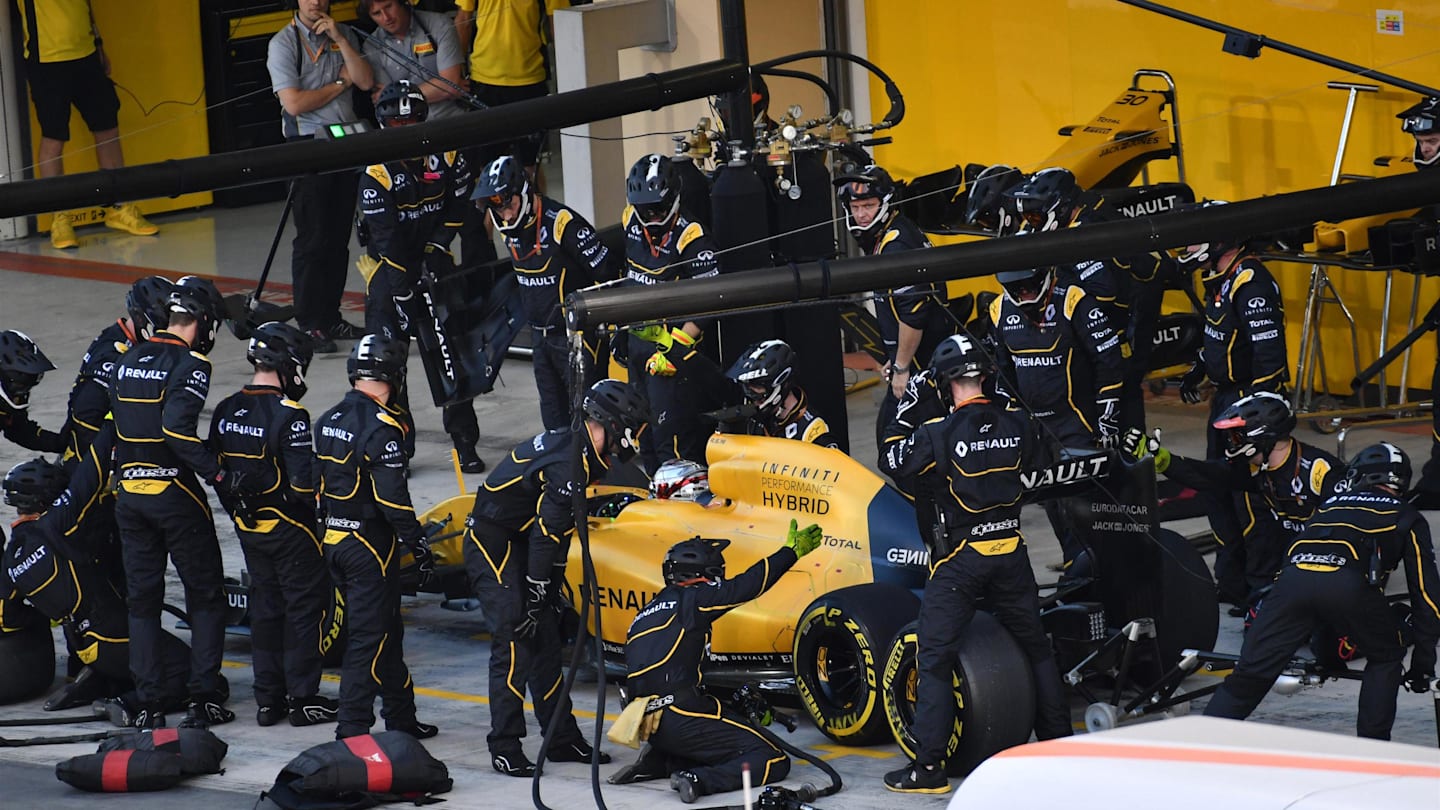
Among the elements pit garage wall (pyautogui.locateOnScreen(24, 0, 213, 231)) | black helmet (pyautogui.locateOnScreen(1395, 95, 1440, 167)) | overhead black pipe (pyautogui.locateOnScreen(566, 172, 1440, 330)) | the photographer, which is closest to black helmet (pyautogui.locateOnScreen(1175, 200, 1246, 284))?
black helmet (pyautogui.locateOnScreen(1395, 95, 1440, 167))

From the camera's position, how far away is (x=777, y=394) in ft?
35.3

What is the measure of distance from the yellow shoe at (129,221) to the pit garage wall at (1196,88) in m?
7.60

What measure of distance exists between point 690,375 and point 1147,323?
2.59 metres

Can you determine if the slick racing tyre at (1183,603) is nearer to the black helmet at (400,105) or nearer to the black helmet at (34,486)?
the black helmet at (34,486)

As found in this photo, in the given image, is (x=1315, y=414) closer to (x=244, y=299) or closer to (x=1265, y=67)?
(x=1265, y=67)

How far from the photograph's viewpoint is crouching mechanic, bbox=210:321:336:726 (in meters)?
10.2

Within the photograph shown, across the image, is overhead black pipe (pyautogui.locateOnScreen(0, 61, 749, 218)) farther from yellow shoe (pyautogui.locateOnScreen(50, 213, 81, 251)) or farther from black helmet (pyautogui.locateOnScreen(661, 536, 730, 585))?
yellow shoe (pyautogui.locateOnScreen(50, 213, 81, 251))

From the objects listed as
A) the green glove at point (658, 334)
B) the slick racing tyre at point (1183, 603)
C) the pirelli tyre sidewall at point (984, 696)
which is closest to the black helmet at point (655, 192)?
the green glove at point (658, 334)

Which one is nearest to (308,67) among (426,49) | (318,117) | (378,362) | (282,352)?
(318,117)

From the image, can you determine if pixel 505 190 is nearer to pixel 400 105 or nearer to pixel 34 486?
pixel 400 105

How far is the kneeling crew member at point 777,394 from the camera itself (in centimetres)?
1071

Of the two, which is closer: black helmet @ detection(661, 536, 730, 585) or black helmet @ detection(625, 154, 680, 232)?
black helmet @ detection(661, 536, 730, 585)

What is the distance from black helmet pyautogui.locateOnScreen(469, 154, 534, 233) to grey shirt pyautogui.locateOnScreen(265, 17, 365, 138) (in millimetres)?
4567

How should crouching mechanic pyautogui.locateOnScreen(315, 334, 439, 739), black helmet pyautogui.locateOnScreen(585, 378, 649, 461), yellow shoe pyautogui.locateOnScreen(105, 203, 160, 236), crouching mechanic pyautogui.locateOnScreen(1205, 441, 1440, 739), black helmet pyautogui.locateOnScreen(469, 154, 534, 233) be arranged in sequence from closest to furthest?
crouching mechanic pyautogui.locateOnScreen(1205, 441, 1440, 739)
black helmet pyautogui.locateOnScreen(585, 378, 649, 461)
crouching mechanic pyautogui.locateOnScreen(315, 334, 439, 739)
black helmet pyautogui.locateOnScreen(469, 154, 534, 233)
yellow shoe pyautogui.locateOnScreen(105, 203, 160, 236)
